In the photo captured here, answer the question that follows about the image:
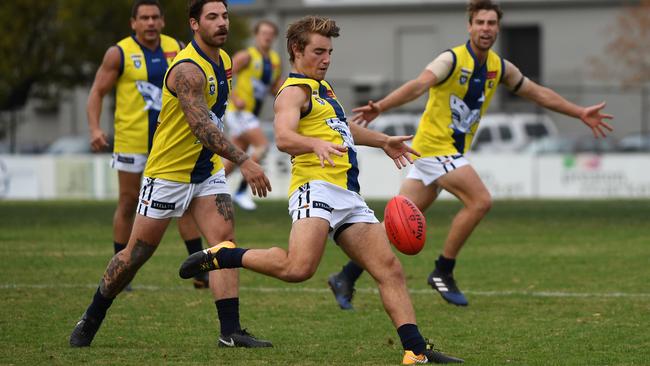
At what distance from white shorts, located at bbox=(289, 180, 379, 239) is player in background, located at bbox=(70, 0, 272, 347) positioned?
75 centimetres

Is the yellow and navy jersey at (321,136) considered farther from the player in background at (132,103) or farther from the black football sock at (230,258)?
the player in background at (132,103)

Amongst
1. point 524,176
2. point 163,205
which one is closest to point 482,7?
point 163,205

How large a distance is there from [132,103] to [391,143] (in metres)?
3.59

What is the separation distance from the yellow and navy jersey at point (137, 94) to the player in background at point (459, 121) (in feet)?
6.71

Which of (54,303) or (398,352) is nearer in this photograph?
(398,352)

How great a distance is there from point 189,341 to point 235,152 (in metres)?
1.43

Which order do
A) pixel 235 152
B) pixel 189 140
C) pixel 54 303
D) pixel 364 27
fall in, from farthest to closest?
pixel 364 27 < pixel 54 303 < pixel 189 140 < pixel 235 152

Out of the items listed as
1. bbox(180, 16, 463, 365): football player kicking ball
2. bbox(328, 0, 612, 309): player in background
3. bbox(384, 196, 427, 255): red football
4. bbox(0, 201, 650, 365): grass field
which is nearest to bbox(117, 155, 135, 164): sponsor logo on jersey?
bbox(0, 201, 650, 365): grass field

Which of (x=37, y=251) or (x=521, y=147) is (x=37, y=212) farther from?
(x=521, y=147)

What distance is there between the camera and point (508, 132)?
33.8m

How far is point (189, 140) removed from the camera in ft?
25.8

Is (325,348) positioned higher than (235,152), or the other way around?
(235,152)

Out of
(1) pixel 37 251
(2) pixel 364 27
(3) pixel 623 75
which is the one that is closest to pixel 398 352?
(1) pixel 37 251

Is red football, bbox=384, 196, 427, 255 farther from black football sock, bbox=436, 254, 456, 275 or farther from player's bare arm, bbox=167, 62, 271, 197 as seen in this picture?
black football sock, bbox=436, 254, 456, 275
